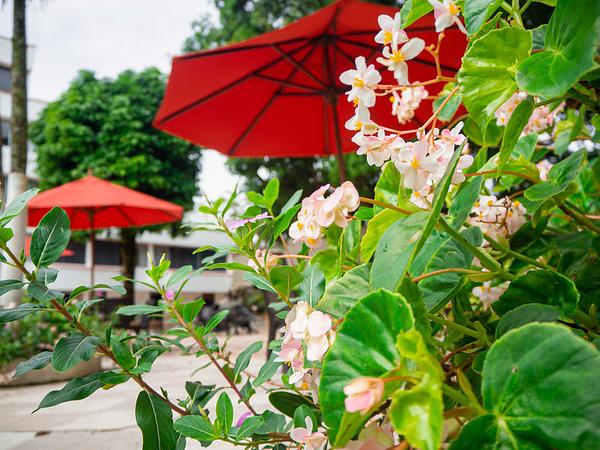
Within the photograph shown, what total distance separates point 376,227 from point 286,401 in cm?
32

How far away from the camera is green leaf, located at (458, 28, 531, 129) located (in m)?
0.43

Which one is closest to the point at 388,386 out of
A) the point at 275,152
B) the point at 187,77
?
the point at 187,77

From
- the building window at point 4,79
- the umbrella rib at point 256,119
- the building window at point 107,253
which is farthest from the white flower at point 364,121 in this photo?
the building window at point 4,79

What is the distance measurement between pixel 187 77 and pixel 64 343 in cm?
251

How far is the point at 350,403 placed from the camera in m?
0.26

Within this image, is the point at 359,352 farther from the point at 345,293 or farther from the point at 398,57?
the point at 398,57

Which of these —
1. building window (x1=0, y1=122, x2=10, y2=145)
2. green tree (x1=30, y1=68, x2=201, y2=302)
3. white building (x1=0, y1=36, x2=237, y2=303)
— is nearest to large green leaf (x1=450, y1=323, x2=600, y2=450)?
green tree (x1=30, y1=68, x2=201, y2=302)

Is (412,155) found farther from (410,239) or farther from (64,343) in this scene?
(64,343)

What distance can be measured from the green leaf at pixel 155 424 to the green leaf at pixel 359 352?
40 cm

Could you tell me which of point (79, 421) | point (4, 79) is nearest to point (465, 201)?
point (79, 421)

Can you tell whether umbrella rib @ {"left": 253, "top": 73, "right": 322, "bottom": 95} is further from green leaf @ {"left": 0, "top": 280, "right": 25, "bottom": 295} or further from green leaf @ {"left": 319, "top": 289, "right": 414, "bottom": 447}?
green leaf @ {"left": 319, "top": 289, "right": 414, "bottom": 447}

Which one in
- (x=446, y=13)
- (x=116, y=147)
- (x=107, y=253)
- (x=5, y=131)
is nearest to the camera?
(x=446, y=13)

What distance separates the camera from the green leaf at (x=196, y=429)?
0.59 metres

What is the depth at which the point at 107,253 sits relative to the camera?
1967 centimetres
